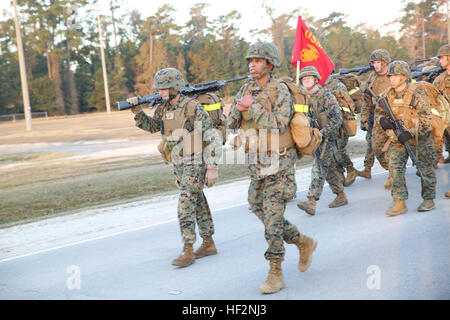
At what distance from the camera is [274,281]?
185 inches

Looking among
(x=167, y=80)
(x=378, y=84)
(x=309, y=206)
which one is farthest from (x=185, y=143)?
(x=378, y=84)

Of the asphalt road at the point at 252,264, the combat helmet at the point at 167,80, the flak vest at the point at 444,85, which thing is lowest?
the asphalt road at the point at 252,264

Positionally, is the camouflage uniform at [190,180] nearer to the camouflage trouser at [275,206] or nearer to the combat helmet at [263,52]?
the camouflage trouser at [275,206]

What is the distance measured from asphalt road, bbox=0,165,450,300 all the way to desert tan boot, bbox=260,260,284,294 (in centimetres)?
6

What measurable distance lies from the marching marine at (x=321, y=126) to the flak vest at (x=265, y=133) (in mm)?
2699

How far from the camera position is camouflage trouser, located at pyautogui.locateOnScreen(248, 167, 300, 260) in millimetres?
4711

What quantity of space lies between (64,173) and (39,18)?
2308 inches

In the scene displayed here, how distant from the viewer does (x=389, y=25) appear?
7700 cm

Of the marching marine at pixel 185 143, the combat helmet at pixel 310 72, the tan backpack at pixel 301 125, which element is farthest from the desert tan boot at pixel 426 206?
the marching marine at pixel 185 143

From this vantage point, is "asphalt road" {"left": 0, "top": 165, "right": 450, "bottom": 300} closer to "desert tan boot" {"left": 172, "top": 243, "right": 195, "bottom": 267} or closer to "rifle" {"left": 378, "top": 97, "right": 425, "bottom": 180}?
"desert tan boot" {"left": 172, "top": 243, "right": 195, "bottom": 267}

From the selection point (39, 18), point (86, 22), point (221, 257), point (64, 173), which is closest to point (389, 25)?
point (86, 22)

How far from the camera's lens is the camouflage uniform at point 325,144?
7574 millimetres

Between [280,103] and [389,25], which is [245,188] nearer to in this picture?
[280,103]

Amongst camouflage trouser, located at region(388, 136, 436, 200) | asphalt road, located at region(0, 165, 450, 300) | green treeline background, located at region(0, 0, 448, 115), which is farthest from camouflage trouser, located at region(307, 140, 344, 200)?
green treeline background, located at region(0, 0, 448, 115)
